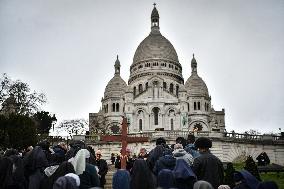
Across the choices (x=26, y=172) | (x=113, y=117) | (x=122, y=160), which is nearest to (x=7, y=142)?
(x=122, y=160)

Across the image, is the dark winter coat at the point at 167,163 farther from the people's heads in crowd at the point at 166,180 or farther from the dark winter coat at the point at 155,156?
the people's heads in crowd at the point at 166,180

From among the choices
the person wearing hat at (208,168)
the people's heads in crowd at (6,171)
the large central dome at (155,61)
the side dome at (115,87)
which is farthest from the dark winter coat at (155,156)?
the side dome at (115,87)

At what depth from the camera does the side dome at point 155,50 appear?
72.2 meters

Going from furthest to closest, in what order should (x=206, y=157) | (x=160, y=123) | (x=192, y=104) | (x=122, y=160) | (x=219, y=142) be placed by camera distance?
(x=192, y=104), (x=160, y=123), (x=219, y=142), (x=122, y=160), (x=206, y=157)

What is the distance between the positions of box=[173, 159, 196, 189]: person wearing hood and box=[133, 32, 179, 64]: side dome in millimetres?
63430

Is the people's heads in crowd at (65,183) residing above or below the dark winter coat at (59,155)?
below

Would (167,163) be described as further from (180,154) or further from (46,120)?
(46,120)

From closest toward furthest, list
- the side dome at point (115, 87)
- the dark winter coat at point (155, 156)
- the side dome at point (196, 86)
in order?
the dark winter coat at point (155, 156) → the side dome at point (196, 86) → the side dome at point (115, 87)

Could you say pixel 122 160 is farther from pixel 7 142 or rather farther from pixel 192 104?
pixel 192 104

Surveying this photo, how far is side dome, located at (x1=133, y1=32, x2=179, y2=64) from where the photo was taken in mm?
72250

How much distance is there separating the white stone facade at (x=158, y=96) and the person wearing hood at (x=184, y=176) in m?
45.8

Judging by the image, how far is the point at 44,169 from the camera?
32.9 ft

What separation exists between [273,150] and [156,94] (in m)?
21.7

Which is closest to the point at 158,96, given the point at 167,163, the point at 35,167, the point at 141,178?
the point at 35,167
